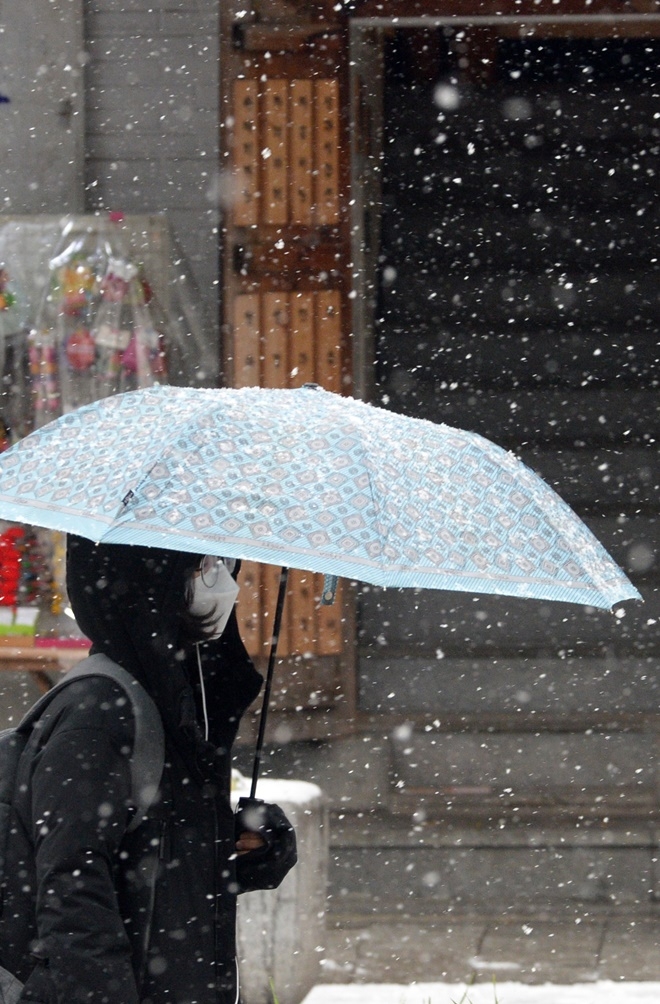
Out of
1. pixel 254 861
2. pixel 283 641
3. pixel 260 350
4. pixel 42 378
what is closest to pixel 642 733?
pixel 283 641

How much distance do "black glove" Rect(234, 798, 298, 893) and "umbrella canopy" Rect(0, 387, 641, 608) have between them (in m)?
0.77

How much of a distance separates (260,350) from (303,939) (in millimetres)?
2631

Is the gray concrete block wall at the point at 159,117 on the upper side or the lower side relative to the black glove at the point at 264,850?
upper

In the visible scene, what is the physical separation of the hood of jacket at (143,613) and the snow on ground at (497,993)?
3.34 m

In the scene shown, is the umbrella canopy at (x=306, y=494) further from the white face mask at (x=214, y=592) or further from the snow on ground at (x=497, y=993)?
the snow on ground at (x=497, y=993)

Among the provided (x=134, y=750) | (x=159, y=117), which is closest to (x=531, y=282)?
(x=159, y=117)

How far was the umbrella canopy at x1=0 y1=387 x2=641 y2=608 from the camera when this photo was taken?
9.37 feet

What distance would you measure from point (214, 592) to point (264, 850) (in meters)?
0.58

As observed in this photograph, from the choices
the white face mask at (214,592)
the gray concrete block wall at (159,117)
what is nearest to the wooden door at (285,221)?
the gray concrete block wall at (159,117)

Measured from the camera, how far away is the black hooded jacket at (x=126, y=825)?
9.16 feet

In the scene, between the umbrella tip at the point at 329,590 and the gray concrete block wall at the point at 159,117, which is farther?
the gray concrete block wall at the point at 159,117

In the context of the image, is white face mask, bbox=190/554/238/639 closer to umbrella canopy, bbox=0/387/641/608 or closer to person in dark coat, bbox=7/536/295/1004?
person in dark coat, bbox=7/536/295/1004

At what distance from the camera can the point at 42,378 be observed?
23.1 feet

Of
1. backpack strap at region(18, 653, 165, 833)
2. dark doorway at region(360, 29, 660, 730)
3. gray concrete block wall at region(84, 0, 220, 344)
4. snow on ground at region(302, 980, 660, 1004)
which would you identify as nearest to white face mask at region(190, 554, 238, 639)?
backpack strap at region(18, 653, 165, 833)
